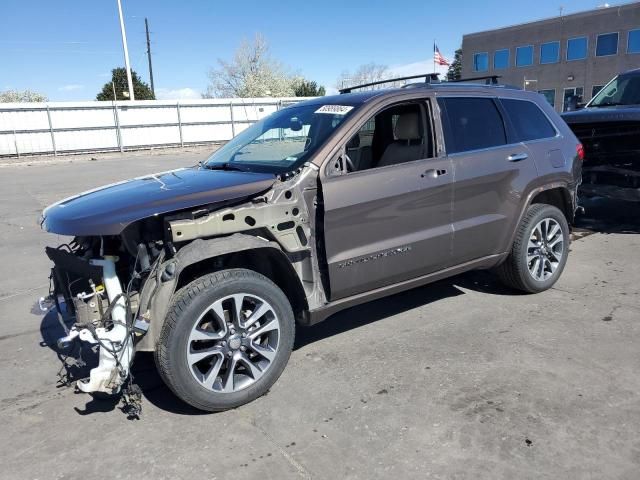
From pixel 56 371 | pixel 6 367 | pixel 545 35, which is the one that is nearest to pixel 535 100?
pixel 56 371

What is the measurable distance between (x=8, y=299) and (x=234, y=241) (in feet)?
11.9

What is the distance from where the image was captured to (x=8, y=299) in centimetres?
547

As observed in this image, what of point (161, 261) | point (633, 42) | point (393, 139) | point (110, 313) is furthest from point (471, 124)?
point (633, 42)

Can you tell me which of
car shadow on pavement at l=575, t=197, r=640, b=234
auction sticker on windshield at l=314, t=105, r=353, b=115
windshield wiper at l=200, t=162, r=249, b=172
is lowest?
car shadow on pavement at l=575, t=197, r=640, b=234

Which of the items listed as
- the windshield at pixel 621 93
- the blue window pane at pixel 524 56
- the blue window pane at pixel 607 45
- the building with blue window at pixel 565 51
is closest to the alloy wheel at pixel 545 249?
the windshield at pixel 621 93

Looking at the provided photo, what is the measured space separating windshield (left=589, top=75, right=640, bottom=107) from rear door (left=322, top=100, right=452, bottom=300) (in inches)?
221

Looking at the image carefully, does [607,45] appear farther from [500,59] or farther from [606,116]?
[606,116]

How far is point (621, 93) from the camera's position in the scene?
823 cm

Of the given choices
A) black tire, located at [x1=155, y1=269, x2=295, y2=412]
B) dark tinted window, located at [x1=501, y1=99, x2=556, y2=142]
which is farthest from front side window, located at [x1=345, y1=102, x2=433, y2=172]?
black tire, located at [x1=155, y1=269, x2=295, y2=412]

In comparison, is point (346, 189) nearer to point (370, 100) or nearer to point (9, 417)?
point (370, 100)

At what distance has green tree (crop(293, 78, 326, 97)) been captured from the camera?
48.6m

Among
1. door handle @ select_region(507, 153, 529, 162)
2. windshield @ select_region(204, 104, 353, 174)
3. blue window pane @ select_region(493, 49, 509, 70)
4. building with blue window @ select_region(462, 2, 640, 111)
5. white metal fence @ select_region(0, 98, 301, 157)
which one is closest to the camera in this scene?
windshield @ select_region(204, 104, 353, 174)

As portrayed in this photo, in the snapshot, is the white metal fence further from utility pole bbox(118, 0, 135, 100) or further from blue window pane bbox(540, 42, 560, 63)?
blue window pane bbox(540, 42, 560, 63)

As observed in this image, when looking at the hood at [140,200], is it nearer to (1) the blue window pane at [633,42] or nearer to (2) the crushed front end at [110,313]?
(2) the crushed front end at [110,313]
